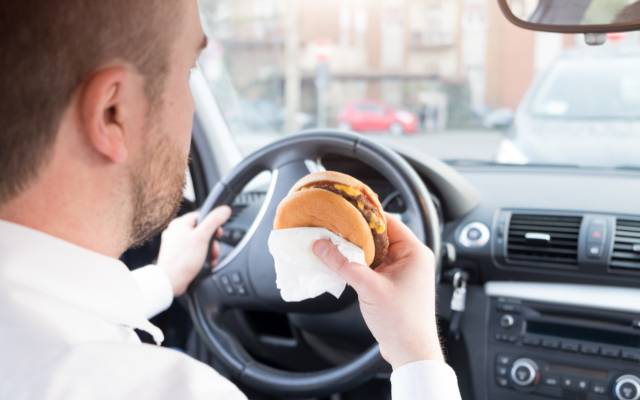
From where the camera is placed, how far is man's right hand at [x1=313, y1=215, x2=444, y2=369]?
1.40 meters

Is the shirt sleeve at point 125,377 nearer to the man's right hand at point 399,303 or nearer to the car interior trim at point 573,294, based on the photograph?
the man's right hand at point 399,303

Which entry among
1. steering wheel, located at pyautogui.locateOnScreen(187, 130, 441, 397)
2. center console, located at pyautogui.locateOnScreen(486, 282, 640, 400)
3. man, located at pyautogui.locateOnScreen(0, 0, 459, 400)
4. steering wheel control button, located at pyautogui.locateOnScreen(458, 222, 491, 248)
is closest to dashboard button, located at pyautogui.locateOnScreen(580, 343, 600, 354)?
center console, located at pyautogui.locateOnScreen(486, 282, 640, 400)

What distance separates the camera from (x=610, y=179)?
2678mm

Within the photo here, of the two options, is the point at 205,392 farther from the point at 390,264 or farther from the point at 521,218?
the point at 521,218

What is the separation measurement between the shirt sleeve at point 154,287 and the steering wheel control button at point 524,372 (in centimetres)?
108

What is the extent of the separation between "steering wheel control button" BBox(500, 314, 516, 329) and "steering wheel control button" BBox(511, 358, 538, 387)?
0.11 m

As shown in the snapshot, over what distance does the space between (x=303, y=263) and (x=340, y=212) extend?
0.45 feet

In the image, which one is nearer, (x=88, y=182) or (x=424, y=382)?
(x=88, y=182)

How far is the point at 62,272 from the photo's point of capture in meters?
1.07

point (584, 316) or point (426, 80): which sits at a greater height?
point (584, 316)

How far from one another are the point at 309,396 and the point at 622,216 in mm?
1110

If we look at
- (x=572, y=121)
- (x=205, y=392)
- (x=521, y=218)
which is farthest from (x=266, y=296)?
(x=572, y=121)

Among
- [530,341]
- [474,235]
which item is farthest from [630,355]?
[474,235]

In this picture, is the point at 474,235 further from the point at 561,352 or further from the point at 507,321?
the point at 561,352
